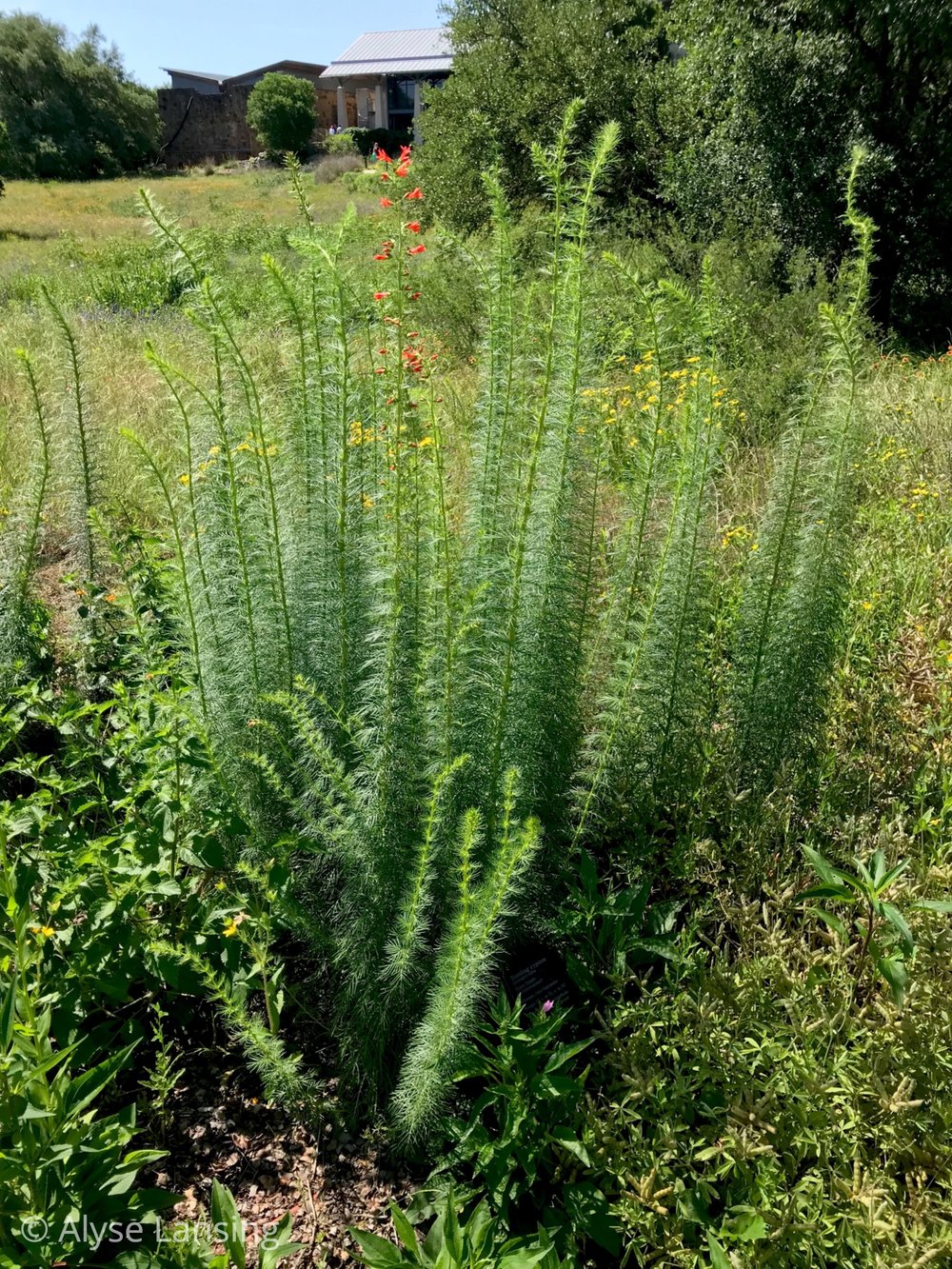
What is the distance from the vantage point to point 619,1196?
5.34 feet

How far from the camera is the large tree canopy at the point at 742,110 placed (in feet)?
26.8

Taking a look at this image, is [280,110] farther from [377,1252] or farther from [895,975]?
[377,1252]

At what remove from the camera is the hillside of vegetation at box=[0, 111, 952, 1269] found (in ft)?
5.04

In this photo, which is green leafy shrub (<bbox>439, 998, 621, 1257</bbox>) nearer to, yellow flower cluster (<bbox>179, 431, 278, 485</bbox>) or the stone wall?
yellow flower cluster (<bbox>179, 431, 278, 485</bbox>)

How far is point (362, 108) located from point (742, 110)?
3778 cm

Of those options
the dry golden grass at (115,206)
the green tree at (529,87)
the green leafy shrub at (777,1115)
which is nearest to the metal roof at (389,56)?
the dry golden grass at (115,206)

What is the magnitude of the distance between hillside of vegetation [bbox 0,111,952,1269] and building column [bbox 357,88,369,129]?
1748 inches

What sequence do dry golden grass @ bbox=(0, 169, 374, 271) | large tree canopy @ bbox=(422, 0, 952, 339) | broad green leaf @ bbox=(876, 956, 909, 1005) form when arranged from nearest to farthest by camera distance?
broad green leaf @ bbox=(876, 956, 909, 1005) → large tree canopy @ bbox=(422, 0, 952, 339) → dry golden grass @ bbox=(0, 169, 374, 271)

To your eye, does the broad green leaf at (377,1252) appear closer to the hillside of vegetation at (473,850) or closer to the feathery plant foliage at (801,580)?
Answer: the hillside of vegetation at (473,850)

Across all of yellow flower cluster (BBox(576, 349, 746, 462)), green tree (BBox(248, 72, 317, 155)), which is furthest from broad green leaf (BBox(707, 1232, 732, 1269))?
green tree (BBox(248, 72, 317, 155))

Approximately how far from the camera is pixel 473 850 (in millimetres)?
1942

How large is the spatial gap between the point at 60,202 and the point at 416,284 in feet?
87.8

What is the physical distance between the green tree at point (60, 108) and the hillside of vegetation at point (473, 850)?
31151mm

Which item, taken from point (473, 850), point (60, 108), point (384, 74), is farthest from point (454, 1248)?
point (384, 74)
